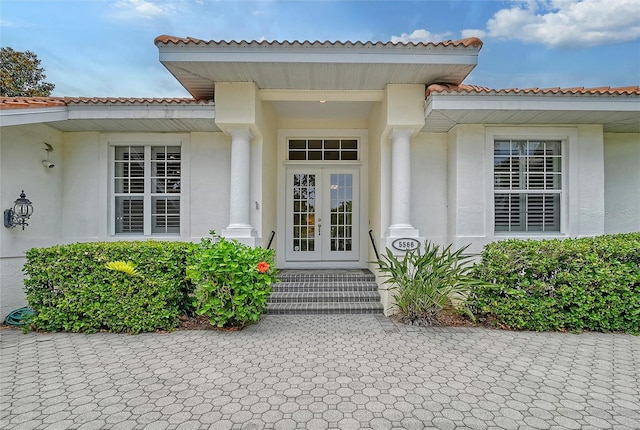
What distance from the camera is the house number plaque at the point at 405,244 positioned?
568 cm

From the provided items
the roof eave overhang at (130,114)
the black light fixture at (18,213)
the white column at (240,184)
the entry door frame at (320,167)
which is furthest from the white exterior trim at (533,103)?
the black light fixture at (18,213)

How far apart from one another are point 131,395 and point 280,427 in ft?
4.93

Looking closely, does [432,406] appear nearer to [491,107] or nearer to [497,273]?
[497,273]

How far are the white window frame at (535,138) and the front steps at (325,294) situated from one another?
2650 mm

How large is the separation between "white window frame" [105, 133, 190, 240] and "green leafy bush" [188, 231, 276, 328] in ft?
7.15

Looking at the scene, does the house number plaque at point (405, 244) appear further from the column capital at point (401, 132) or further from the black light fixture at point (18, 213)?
the black light fixture at point (18, 213)

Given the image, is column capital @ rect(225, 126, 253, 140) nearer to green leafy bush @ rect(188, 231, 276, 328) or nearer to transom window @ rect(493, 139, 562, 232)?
green leafy bush @ rect(188, 231, 276, 328)

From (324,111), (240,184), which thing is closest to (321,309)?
(240,184)

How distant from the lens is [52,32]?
1195cm

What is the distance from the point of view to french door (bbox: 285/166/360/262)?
8008 millimetres

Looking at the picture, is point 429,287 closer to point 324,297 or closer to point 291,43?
point 324,297

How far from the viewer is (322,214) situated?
8.06 meters

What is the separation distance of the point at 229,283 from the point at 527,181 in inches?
232

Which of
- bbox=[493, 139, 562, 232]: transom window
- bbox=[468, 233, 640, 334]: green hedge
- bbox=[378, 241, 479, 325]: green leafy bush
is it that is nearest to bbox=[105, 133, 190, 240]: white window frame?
bbox=[378, 241, 479, 325]: green leafy bush
